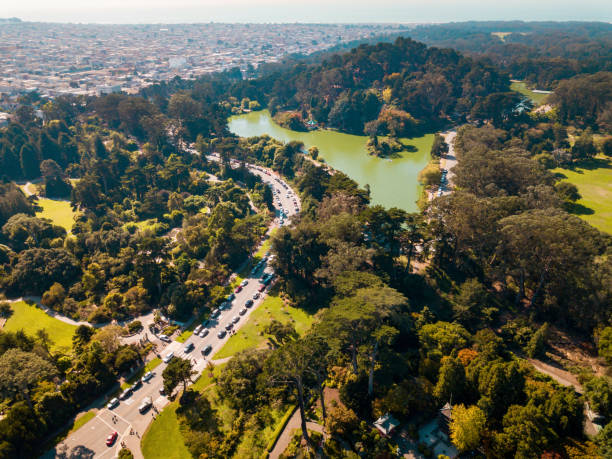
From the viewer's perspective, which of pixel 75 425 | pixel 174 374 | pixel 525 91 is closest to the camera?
pixel 75 425

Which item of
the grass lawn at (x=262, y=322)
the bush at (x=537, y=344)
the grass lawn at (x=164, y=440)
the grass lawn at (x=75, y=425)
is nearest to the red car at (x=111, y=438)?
the grass lawn at (x=164, y=440)

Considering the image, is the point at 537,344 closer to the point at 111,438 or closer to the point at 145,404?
the point at 145,404

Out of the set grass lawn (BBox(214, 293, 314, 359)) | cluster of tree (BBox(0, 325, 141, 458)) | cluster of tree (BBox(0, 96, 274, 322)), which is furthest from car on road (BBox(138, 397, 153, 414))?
cluster of tree (BBox(0, 96, 274, 322))

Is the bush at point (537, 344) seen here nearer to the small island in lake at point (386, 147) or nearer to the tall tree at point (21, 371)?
the tall tree at point (21, 371)

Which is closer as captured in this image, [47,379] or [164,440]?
[164,440]

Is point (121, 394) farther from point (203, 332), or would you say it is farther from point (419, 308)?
point (419, 308)

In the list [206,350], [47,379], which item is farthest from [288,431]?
[47,379]
